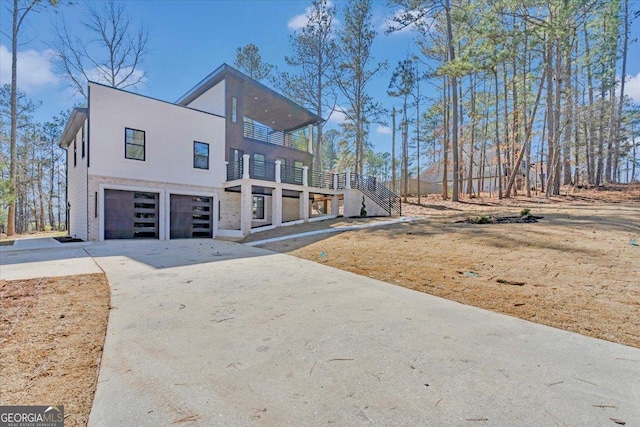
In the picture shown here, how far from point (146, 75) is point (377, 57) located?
16.5 m

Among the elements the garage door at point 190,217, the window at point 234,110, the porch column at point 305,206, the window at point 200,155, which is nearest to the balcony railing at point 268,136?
the window at point 234,110

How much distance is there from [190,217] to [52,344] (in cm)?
1176

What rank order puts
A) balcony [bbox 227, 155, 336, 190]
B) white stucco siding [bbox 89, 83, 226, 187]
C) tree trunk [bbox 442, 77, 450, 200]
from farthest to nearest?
tree trunk [bbox 442, 77, 450, 200] → balcony [bbox 227, 155, 336, 190] → white stucco siding [bbox 89, 83, 226, 187]

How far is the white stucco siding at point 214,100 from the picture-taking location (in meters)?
15.2

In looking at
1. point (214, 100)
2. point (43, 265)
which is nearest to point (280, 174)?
point (214, 100)

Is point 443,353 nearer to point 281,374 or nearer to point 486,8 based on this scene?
point 281,374

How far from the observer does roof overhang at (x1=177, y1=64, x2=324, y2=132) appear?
14969 millimetres

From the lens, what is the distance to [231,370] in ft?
7.55

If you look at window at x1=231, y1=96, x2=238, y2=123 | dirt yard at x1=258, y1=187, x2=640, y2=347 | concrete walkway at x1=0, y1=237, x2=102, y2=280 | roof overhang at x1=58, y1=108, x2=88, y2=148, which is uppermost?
window at x1=231, y1=96, x2=238, y2=123

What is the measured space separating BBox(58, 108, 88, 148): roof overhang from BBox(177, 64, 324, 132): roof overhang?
577 cm

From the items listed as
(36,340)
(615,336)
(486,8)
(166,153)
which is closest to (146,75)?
(166,153)

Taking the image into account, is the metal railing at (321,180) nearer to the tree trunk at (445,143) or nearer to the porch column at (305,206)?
the porch column at (305,206)

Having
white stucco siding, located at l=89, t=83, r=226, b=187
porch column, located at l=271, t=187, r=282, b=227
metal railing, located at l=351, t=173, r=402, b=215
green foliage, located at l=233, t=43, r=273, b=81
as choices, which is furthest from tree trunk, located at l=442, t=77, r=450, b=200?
white stucco siding, located at l=89, t=83, r=226, b=187

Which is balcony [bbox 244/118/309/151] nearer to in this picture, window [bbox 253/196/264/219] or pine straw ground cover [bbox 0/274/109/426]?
window [bbox 253/196/264/219]
